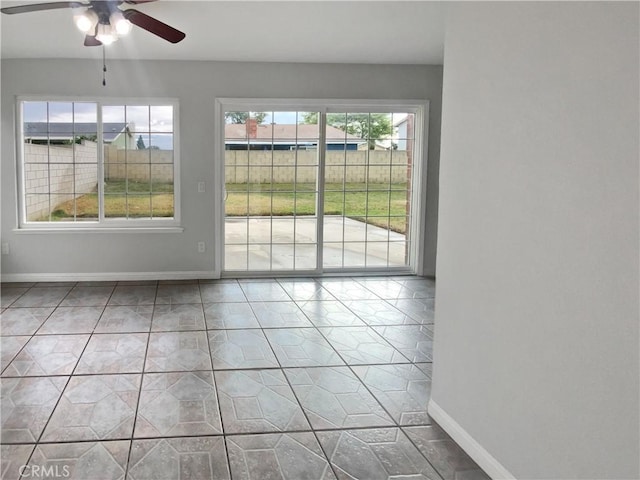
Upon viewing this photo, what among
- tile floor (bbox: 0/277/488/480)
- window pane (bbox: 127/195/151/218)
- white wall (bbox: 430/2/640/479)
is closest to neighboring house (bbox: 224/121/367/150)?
window pane (bbox: 127/195/151/218)

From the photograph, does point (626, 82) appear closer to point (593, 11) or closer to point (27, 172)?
point (593, 11)

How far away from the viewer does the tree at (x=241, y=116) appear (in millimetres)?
6254

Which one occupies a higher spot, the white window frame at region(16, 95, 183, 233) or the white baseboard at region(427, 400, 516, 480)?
the white window frame at region(16, 95, 183, 233)

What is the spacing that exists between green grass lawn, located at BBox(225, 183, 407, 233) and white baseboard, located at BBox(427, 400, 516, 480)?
381cm

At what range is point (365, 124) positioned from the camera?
256 inches

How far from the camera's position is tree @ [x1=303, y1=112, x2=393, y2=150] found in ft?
21.1

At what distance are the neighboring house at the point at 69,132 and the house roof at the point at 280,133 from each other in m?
1.13

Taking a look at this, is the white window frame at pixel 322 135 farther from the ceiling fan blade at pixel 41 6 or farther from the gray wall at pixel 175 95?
the ceiling fan blade at pixel 41 6

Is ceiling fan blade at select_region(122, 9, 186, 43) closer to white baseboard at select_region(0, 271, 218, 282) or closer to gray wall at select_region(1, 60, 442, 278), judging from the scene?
gray wall at select_region(1, 60, 442, 278)

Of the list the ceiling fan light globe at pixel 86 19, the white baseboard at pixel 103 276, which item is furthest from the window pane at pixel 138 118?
the ceiling fan light globe at pixel 86 19

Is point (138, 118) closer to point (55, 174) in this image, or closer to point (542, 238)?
point (55, 174)

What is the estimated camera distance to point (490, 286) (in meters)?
2.35

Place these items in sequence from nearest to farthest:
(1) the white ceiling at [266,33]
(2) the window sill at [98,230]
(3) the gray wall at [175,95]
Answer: (1) the white ceiling at [266,33] < (3) the gray wall at [175,95] < (2) the window sill at [98,230]

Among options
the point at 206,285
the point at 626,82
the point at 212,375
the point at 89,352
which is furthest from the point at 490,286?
the point at 206,285
